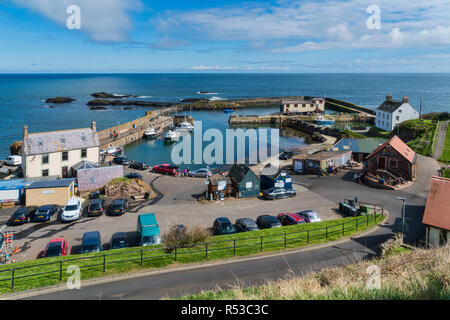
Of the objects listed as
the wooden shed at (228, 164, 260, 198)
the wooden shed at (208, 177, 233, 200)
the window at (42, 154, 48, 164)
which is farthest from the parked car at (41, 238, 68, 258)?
the window at (42, 154, 48, 164)

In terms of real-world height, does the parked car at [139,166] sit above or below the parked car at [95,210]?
above

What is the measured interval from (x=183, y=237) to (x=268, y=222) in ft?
23.5

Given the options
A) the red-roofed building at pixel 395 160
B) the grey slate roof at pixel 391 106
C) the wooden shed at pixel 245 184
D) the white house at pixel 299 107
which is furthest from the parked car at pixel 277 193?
the white house at pixel 299 107

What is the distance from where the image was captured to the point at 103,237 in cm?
2402

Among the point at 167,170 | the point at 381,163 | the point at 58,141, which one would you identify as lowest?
the point at 167,170

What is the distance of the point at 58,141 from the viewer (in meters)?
39.9

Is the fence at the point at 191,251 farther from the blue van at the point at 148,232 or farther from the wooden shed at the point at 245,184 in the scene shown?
the wooden shed at the point at 245,184

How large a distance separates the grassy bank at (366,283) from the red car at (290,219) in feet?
30.5

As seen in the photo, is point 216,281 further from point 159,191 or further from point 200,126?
point 200,126

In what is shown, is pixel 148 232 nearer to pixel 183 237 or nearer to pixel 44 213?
pixel 183 237

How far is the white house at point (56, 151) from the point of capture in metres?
37.9

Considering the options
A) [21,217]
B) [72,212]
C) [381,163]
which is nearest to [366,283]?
[72,212]

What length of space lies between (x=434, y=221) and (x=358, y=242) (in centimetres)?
475

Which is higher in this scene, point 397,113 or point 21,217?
point 397,113
